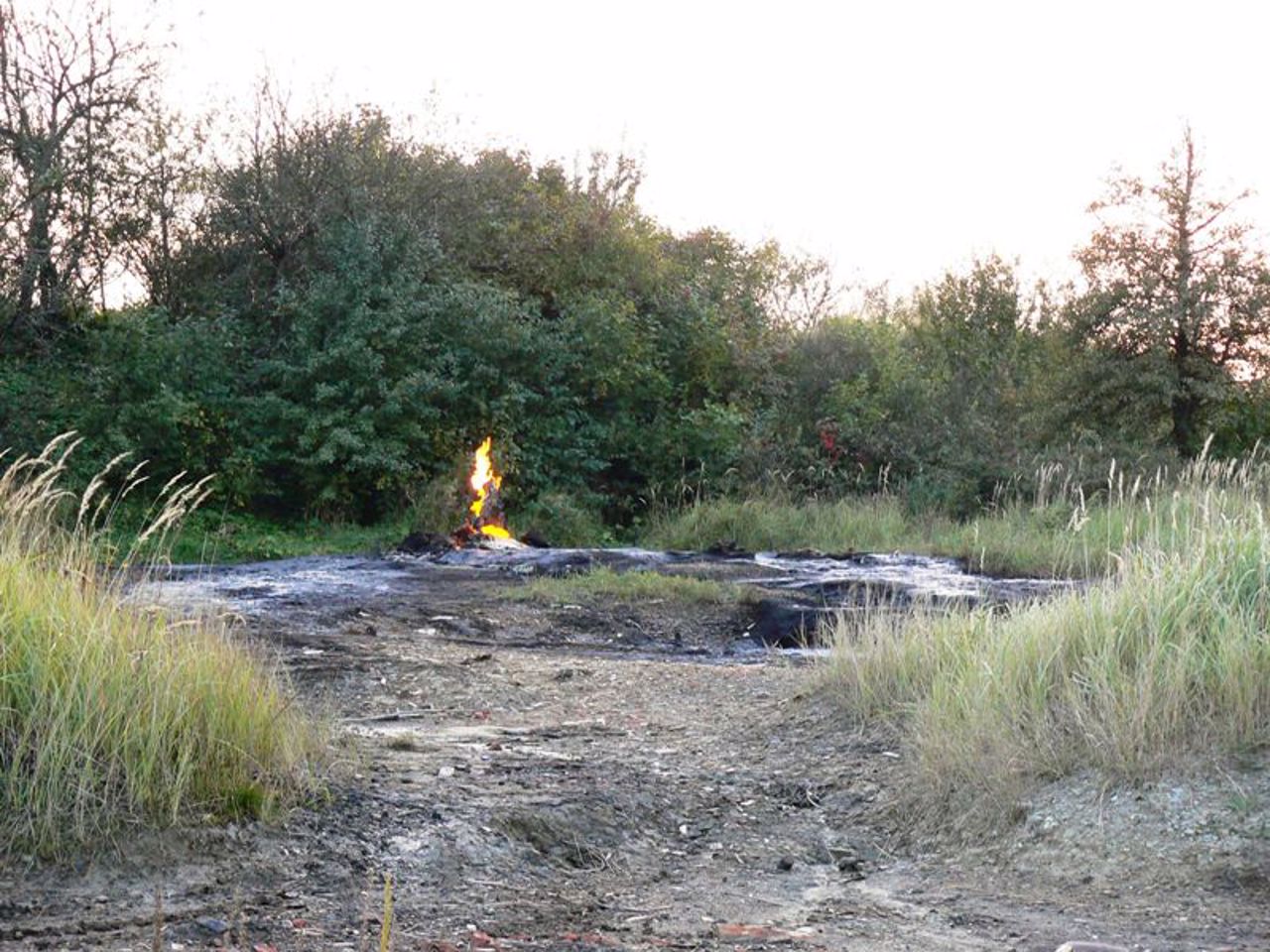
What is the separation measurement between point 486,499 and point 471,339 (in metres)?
3.86

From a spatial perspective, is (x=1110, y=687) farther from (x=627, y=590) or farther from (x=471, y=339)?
(x=471, y=339)

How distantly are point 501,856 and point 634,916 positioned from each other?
2.01 ft

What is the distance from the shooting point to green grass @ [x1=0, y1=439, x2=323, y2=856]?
4.28 m

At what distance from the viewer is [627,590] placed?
13359 millimetres

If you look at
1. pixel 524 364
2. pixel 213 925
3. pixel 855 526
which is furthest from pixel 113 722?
pixel 524 364

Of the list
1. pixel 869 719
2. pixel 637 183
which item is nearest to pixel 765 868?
pixel 869 719

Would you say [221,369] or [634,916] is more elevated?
[221,369]

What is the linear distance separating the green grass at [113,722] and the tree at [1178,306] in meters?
23.0

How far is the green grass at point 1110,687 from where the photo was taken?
513 cm

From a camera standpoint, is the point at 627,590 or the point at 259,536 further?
the point at 259,536

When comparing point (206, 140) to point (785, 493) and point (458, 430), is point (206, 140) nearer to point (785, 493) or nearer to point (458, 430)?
point (458, 430)

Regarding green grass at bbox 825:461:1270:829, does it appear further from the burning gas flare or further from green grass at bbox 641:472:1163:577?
the burning gas flare

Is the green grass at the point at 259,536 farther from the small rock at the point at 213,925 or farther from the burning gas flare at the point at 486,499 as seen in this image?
the small rock at the point at 213,925

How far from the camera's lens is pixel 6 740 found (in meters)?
4.38
